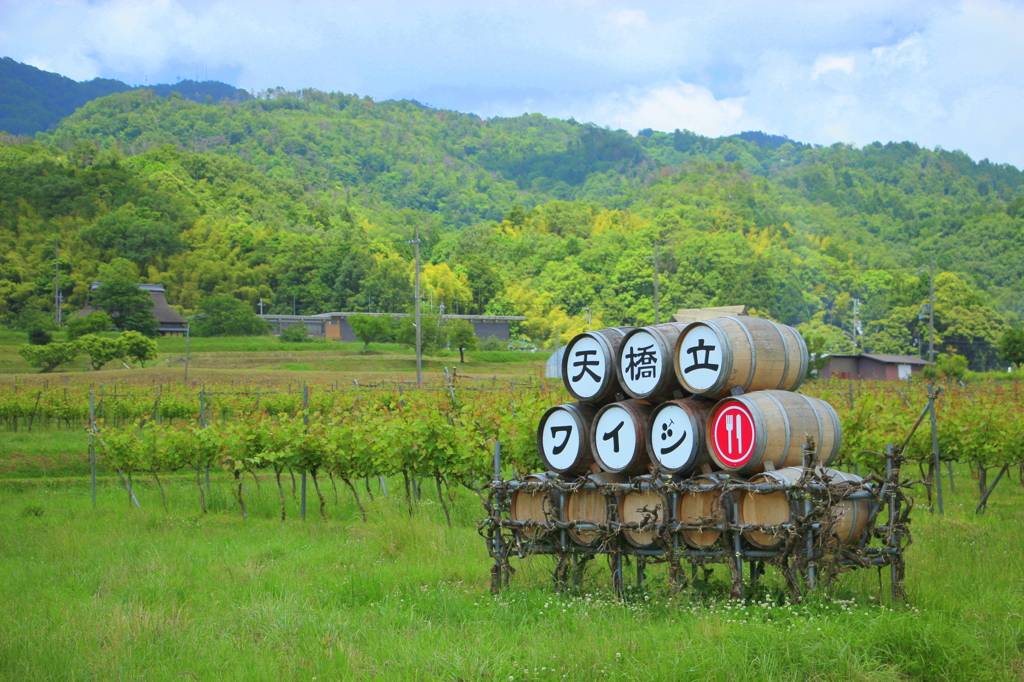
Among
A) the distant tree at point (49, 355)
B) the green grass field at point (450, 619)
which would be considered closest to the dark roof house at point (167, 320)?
the distant tree at point (49, 355)

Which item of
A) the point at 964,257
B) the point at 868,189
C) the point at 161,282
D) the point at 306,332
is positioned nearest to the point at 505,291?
the point at 306,332

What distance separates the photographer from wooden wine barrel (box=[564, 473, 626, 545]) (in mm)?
6445

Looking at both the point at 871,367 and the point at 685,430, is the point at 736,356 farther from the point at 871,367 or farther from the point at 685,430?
the point at 871,367

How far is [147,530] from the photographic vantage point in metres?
11.1

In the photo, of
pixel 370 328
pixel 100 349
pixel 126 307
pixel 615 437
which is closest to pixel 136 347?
pixel 100 349

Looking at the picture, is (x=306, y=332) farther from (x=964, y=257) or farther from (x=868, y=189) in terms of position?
(x=868, y=189)

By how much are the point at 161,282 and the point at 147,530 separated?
275ft

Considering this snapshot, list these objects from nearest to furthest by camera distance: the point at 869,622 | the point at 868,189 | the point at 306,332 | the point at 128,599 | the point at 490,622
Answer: the point at 869,622, the point at 490,622, the point at 128,599, the point at 306,332, the point at 868,189

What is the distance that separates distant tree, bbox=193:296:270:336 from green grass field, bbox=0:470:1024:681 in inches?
2555

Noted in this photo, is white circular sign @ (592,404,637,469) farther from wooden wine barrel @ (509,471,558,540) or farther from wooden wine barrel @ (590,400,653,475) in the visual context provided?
wooden wine barrel @ (509,471,558,540)

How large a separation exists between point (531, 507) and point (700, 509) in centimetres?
138

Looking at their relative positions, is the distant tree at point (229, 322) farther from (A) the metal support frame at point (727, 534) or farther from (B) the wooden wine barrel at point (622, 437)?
(B) the wooden wine barrel at point (622, 437)

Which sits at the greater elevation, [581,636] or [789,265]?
[789,265]

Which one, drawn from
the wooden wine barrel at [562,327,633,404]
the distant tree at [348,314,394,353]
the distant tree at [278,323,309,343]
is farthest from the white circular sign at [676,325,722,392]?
the distant tree at [278,323,309,343]
